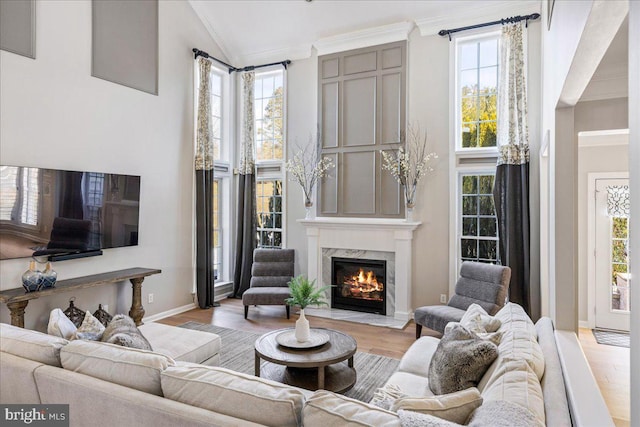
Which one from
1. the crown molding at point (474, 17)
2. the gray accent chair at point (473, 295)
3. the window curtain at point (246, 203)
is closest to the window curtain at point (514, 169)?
the crown molding at point (474, 17)

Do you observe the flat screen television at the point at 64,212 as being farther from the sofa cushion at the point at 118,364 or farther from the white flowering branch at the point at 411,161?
→ the white flowering branch at the point at 411,161

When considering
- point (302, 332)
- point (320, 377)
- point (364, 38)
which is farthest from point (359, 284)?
point (364, 38)

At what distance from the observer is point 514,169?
4.62m

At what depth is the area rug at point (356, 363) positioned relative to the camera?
3277 millimetres

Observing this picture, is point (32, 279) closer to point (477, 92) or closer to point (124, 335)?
point (124, 335)

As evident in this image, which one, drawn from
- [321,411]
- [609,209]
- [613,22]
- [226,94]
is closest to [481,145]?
[609,209]

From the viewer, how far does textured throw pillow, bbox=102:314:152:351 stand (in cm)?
217

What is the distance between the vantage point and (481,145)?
16.6ft

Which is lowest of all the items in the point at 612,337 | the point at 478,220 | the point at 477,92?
the point at 612,337

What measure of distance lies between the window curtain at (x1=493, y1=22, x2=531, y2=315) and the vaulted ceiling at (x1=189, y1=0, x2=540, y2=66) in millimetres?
554

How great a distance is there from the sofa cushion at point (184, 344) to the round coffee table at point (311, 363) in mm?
393

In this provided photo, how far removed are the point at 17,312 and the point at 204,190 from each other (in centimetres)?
279

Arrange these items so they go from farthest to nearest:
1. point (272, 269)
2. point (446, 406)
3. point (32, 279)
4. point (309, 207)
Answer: point (309, 207) < point (272, 269) < point (32, 279) < point (446, 406)

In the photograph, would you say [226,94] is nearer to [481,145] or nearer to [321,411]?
[481,145]
